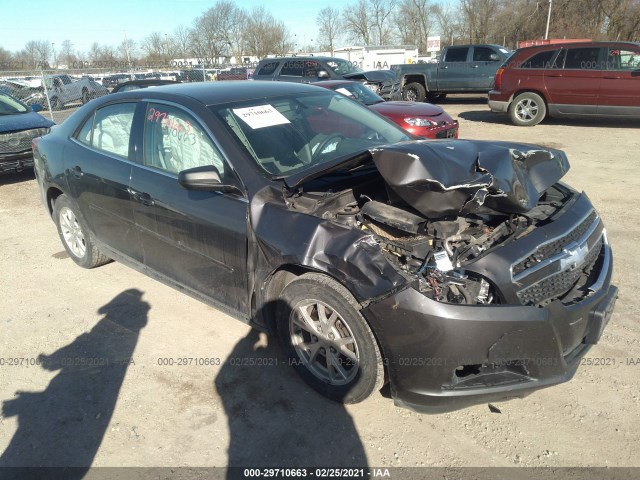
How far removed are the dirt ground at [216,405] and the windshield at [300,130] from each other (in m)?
1.33

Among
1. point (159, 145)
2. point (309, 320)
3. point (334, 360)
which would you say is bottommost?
point (334, 360)

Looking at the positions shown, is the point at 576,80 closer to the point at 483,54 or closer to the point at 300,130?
the point at 483,54

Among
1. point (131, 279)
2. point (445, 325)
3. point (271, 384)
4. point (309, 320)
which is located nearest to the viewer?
point (445, 325)

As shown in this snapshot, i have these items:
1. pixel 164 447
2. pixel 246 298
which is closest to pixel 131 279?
pixel 246 298

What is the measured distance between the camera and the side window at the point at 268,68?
15.1 metres

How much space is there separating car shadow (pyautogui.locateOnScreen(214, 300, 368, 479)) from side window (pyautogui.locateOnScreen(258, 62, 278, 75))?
43.3 ft

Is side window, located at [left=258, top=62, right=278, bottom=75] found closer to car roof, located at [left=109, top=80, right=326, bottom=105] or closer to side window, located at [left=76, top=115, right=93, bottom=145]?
side window, located at [left=76, top=115, right=93, bottom=145]

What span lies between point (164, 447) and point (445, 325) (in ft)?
5.35

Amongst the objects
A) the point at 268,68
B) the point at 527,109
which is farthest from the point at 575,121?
the point at 268,68

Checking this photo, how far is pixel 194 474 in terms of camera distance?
2441 millimetres

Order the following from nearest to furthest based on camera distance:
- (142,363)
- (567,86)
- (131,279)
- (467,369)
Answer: (467,369) → (142,363) → (131,279) → (567,86)

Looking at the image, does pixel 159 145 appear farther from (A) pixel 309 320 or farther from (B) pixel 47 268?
(B) pixel 47 268

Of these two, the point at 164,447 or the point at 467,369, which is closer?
the point at 467,369

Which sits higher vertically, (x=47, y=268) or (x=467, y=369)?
(x=467, y=369)
